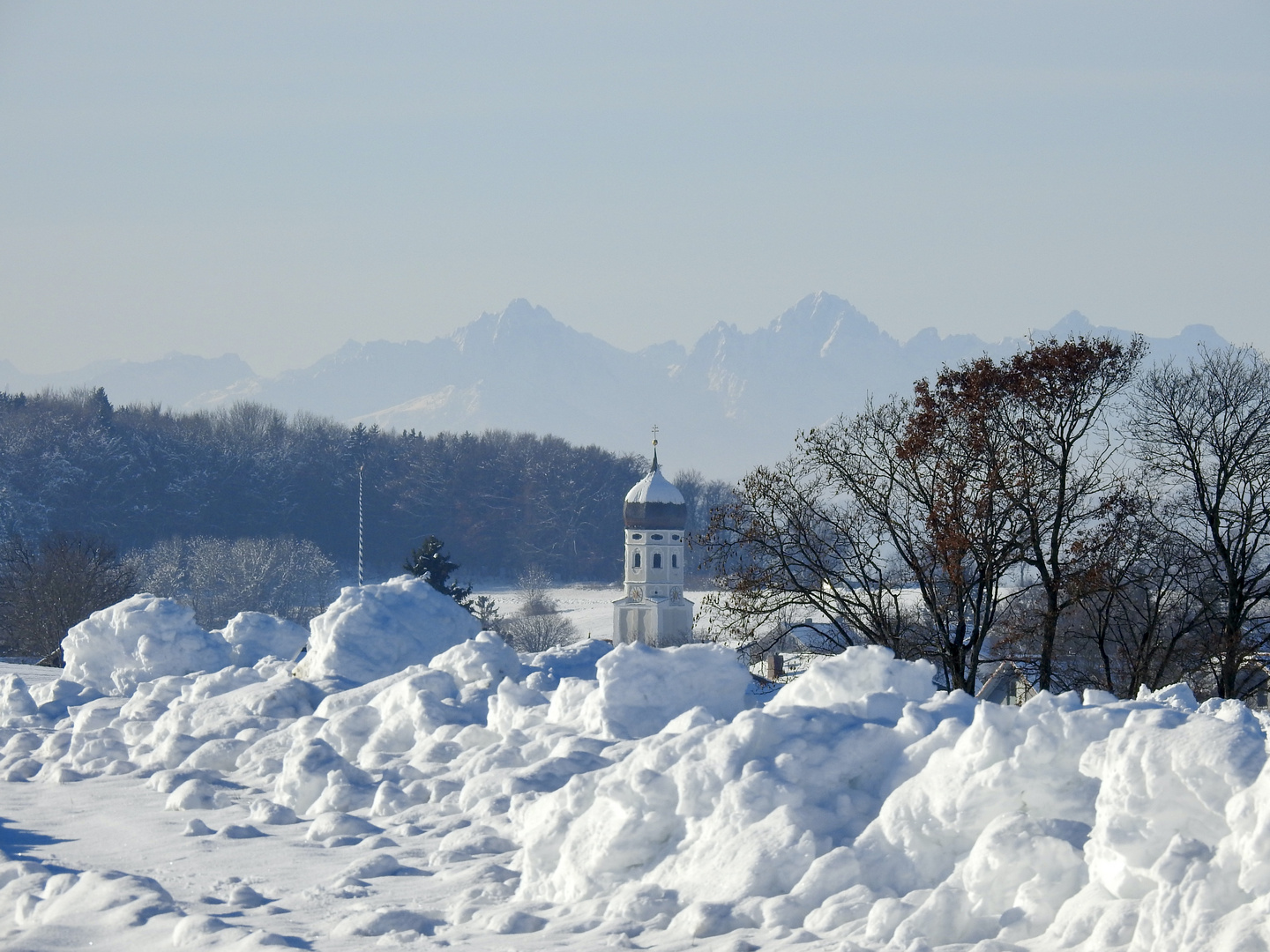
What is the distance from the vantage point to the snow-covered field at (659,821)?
267 inches

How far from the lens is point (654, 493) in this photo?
2734 inches

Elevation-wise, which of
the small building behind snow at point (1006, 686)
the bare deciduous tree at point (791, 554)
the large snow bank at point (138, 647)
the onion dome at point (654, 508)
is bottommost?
the small building behind snow at point (1006, 686)

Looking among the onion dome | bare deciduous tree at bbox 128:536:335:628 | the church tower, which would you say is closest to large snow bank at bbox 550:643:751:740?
the church tower

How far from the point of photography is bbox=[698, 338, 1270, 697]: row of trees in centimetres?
2025

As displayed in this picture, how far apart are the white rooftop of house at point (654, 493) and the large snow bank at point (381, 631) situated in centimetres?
5188

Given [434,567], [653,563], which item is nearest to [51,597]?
[434,567]

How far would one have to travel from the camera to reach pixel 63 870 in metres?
9.83

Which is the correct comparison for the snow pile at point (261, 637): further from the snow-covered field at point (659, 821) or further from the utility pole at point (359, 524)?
the utility pole at point (359, 524)

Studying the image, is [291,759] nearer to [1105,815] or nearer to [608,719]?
[608,719]

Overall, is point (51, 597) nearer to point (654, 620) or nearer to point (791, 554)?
point (654, 620)

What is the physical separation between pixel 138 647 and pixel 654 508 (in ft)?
167

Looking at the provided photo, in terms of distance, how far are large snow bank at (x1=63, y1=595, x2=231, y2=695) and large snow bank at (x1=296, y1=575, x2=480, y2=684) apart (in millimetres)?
2276

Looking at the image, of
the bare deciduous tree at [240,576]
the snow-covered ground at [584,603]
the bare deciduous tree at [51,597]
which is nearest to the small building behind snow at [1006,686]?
the bare deciduous tree at [51,597]

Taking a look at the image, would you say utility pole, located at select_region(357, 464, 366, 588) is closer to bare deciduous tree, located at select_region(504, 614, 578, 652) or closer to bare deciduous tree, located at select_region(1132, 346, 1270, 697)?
bare deciduous tree, located at select_region(504, 614, 578, 652)
